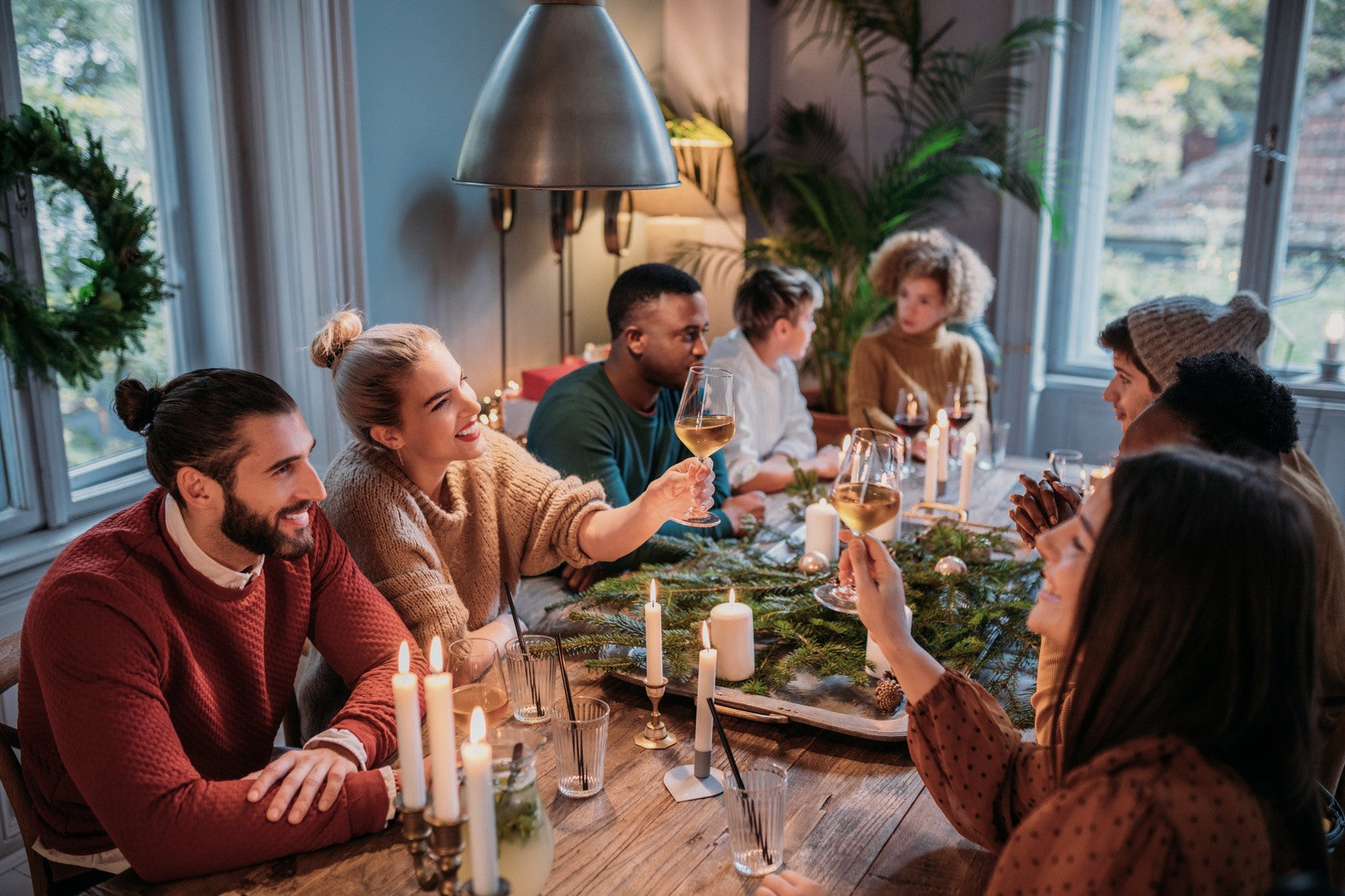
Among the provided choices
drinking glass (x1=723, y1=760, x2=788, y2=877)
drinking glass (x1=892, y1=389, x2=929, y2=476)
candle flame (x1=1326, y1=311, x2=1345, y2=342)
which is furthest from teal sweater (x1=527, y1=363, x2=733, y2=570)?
candle flame (x1=1326, y1=311, x2=1345, y2=342)

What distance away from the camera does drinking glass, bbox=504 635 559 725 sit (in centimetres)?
150

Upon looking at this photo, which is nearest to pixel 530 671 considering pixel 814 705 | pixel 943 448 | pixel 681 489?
pixel 814 705

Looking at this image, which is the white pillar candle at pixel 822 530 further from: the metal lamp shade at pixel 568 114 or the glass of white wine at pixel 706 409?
the metal lamp shade at pixel 568 114

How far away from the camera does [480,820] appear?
0.92 m

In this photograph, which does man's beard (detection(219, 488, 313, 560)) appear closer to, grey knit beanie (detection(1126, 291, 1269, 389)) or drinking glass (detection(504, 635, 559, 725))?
drinking glass (detection(504, 635, 559, 725))

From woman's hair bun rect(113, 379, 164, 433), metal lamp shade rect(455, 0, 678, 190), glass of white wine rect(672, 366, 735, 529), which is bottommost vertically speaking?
glass of white wine rect(672, 366, 735, 529)

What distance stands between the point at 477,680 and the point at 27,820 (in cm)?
63

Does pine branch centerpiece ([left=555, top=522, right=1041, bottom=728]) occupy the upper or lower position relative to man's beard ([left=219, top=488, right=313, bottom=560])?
lower

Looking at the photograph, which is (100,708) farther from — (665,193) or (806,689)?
(665,193)

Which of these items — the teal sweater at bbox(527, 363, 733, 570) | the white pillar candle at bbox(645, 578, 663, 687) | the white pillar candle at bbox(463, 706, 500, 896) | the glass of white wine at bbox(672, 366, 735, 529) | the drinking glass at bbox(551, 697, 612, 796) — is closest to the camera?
the white pillar candle at bbox(463, 706, 500, 896)

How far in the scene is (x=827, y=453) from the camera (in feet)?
10.2

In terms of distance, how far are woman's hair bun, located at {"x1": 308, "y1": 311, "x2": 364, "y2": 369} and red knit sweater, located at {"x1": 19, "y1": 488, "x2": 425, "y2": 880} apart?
356 millimetres

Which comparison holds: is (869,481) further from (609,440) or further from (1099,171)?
(1099,171)

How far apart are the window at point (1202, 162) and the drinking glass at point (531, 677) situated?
12.0ft
